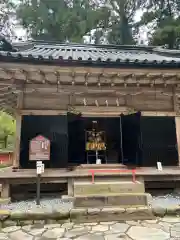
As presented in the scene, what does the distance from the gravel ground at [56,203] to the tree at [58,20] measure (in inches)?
867

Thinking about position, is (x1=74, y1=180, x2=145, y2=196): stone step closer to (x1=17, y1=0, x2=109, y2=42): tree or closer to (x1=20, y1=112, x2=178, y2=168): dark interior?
(x1=20, y1=112, x2=178, y2=168): dark interior

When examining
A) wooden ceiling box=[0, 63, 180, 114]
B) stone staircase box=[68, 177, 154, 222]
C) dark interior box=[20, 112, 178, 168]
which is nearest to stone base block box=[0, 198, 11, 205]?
dark interior box=[20, 112, 178, 168]

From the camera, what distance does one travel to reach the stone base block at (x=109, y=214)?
14.5 ft

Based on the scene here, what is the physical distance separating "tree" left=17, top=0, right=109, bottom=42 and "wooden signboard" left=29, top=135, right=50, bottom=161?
2078 cm

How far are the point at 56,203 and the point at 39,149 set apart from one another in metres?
1.59

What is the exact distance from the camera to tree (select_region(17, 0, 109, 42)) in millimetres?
24766

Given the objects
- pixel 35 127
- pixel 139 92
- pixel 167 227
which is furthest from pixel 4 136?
pixel 167 227

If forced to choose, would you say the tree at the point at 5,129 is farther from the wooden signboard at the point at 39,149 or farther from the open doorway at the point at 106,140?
the wooden signboard at the point at 39,149

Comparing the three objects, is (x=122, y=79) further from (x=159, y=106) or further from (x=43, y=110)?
(x=43, y=110)

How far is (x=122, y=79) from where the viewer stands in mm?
6191

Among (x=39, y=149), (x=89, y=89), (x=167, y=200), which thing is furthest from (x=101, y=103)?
(x=167, y=200)

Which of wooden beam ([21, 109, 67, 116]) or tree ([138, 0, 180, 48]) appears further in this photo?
tree ([138, 0, 180, 48])

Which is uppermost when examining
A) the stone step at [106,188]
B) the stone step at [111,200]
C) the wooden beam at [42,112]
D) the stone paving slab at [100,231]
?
the wooden beam at [42,112]

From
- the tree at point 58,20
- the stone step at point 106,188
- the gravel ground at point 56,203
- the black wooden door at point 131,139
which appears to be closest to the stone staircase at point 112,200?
the stone step at point 106,188
